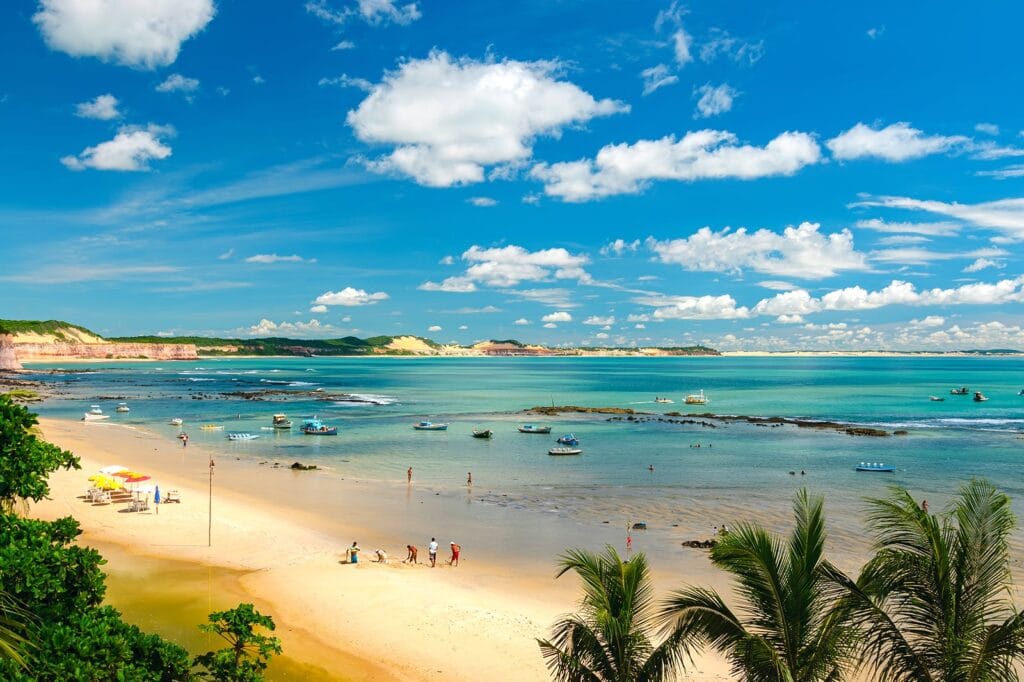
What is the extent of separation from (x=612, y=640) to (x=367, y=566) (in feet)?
62.6

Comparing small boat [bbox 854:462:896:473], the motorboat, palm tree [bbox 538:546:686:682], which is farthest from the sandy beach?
small boat [bbox 854:462:896:473]

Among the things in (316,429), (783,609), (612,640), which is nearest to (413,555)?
(612,640)

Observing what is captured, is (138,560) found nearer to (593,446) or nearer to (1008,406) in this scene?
(593,446)

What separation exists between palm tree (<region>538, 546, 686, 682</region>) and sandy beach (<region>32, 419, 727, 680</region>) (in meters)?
8.53

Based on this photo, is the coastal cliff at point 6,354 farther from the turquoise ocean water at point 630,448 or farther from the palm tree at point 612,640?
the palm tree at point 612,640

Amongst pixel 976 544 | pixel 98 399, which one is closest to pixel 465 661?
pixel 976 544

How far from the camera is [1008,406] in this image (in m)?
108

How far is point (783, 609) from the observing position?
32.3ft

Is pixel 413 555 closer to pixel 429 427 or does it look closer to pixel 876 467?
pixel 876 467

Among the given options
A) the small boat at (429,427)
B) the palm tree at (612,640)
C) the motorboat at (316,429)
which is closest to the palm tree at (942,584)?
the palm tree at (612,640)

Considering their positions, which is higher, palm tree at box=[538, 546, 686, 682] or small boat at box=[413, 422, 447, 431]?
palm tree at box=[538, 546, 686, 682]

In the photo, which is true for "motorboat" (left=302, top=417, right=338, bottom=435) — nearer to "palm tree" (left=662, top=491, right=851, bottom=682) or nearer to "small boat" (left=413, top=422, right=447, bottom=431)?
"small boat" (left=413, top=422, right=447, bottom=431)

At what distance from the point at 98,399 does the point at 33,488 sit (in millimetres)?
110224

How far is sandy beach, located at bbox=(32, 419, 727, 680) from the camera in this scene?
778 inches
